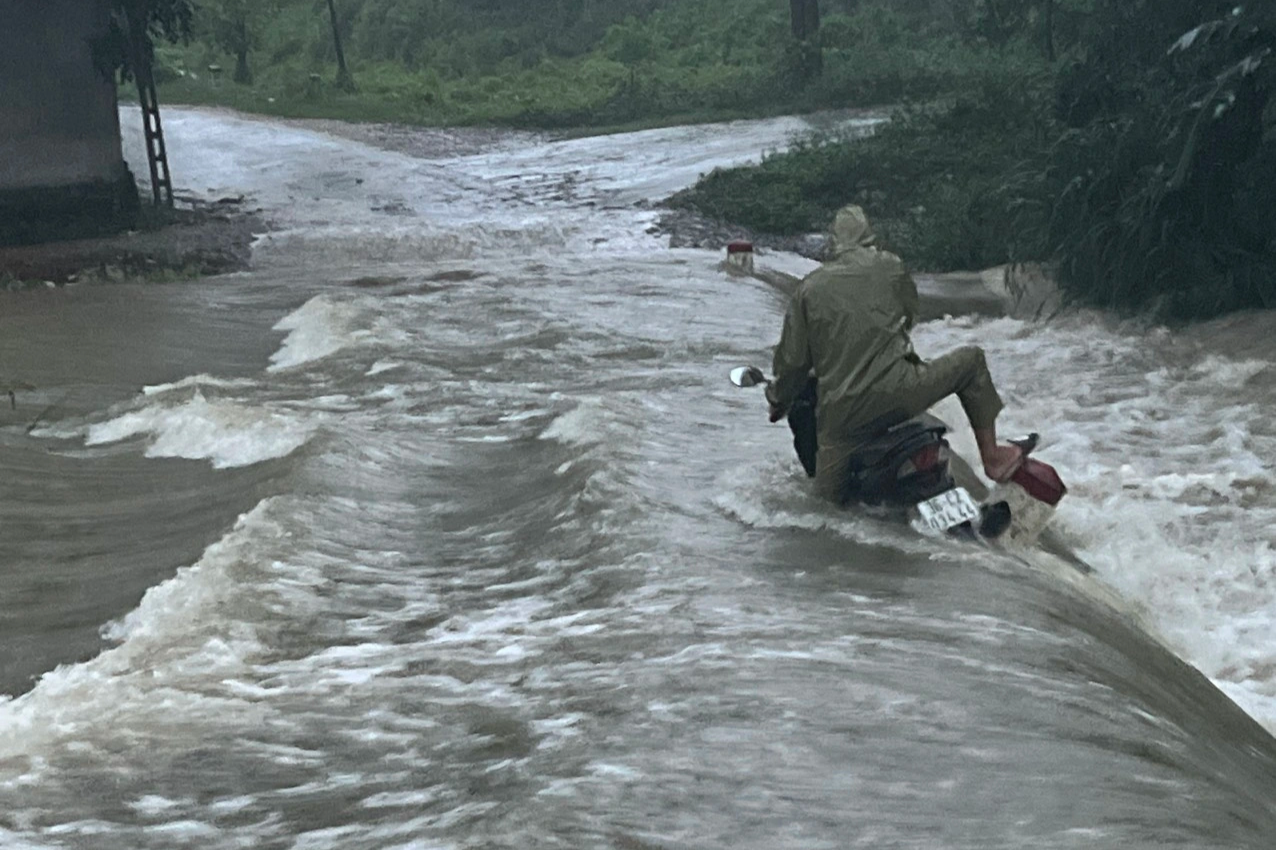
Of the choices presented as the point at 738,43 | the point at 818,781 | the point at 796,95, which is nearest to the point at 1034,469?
the point at 818,781

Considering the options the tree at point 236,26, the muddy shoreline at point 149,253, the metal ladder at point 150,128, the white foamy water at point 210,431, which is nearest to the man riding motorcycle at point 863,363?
the white foamy water at point 210,431

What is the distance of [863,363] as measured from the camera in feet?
22.5

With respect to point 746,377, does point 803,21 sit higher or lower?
higher

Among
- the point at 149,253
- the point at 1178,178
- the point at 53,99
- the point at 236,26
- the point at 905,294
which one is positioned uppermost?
the point at 236,26

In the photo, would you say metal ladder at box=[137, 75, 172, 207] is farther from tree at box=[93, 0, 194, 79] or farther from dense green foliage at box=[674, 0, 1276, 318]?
dense green foliage at box=[674, 0, 1276, 318]

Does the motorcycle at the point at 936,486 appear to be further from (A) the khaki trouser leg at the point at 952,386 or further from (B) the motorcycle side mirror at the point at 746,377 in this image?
(B) the motorcycle side mirror at the point at 746,377

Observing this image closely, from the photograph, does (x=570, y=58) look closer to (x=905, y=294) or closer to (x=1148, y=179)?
(x=1148, y=179)

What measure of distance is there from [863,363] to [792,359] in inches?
14.1

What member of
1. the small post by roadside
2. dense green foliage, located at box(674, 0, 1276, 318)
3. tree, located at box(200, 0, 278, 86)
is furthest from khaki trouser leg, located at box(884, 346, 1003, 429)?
tree, located at box(200, 0, 278, 86)

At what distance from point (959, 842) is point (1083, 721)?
36.2 inches

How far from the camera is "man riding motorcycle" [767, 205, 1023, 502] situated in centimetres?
680

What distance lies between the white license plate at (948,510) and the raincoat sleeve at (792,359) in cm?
83

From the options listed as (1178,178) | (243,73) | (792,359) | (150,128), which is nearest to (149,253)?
(150,128)

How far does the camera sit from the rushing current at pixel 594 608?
4465 mm
